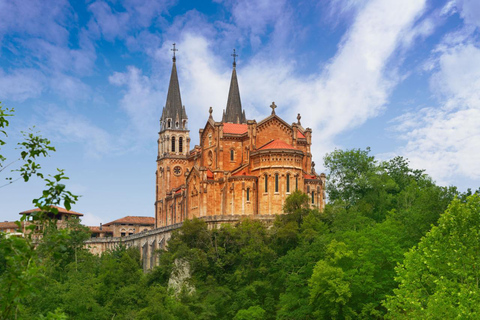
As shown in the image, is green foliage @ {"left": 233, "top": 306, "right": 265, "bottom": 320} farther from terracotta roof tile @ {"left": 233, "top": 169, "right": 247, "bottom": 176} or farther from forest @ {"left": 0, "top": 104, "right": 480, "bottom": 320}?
terracotta roof tile @ {"left": 233, "top": 169, "right": 247, "bottom": 176}

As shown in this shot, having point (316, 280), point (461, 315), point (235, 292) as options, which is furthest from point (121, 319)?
point (461, 315)

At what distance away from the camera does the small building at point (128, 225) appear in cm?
11525

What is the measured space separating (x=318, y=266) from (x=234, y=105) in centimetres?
4741

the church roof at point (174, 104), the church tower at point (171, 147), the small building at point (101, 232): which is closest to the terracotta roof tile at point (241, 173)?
the church tower at point (171, 147)

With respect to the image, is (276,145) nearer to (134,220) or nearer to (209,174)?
(209,174)

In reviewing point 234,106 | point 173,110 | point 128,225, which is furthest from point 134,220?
point 234,106

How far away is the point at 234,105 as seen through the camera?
9362 centimetres

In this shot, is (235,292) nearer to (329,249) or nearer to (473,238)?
(329,249)

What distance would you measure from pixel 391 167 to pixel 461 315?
188 ft

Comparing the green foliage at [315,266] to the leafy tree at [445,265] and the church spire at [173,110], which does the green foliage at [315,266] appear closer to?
the leafy tree at [445,265]

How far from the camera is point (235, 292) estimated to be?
197 feet

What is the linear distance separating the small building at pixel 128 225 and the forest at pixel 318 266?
3097 centimetres

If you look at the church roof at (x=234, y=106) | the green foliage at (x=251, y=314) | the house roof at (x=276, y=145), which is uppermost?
the church roof at (x=234, y=106)

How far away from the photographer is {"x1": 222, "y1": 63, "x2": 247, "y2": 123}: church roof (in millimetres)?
92688
